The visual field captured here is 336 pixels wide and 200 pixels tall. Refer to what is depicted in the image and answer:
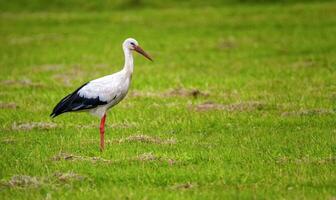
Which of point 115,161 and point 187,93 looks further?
point 187,93

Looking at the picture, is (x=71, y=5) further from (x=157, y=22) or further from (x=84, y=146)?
(x=84, y=146)

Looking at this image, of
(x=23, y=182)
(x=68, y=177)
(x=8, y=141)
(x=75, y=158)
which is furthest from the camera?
(x=8, y=141)

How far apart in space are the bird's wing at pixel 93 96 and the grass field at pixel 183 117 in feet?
2.13

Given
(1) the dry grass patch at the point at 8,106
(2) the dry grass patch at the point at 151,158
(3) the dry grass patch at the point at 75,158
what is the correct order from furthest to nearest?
(1) the dry grass patch at the point at 8,106 → (3) the dry grass patch at the point at 75,158 → (2) the dry grass patch at the point at 151,158

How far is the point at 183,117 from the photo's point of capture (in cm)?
1556

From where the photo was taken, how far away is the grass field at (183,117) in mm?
10148

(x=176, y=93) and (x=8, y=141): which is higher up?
(x=8, y=141)

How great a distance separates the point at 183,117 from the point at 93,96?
3044 millimetres

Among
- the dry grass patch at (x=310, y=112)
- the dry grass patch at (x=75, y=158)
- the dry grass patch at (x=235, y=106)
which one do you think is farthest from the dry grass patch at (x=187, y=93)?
the dry grass patch at (x=75, y=158)

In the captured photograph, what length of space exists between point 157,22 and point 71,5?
513 inches

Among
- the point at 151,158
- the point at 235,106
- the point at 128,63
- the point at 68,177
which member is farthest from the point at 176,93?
the point at 68,177

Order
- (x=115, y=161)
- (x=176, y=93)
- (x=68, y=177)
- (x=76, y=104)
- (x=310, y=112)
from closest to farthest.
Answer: (x=68, y=177)
(x=115, y=161)
(x=76, y=104)
(x=310, y=112)
(x=176, y=93)

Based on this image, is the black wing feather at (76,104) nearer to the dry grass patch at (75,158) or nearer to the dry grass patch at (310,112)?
the dry grass patch at (75,158)

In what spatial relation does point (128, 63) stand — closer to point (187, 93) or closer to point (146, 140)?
point (146, 140)
